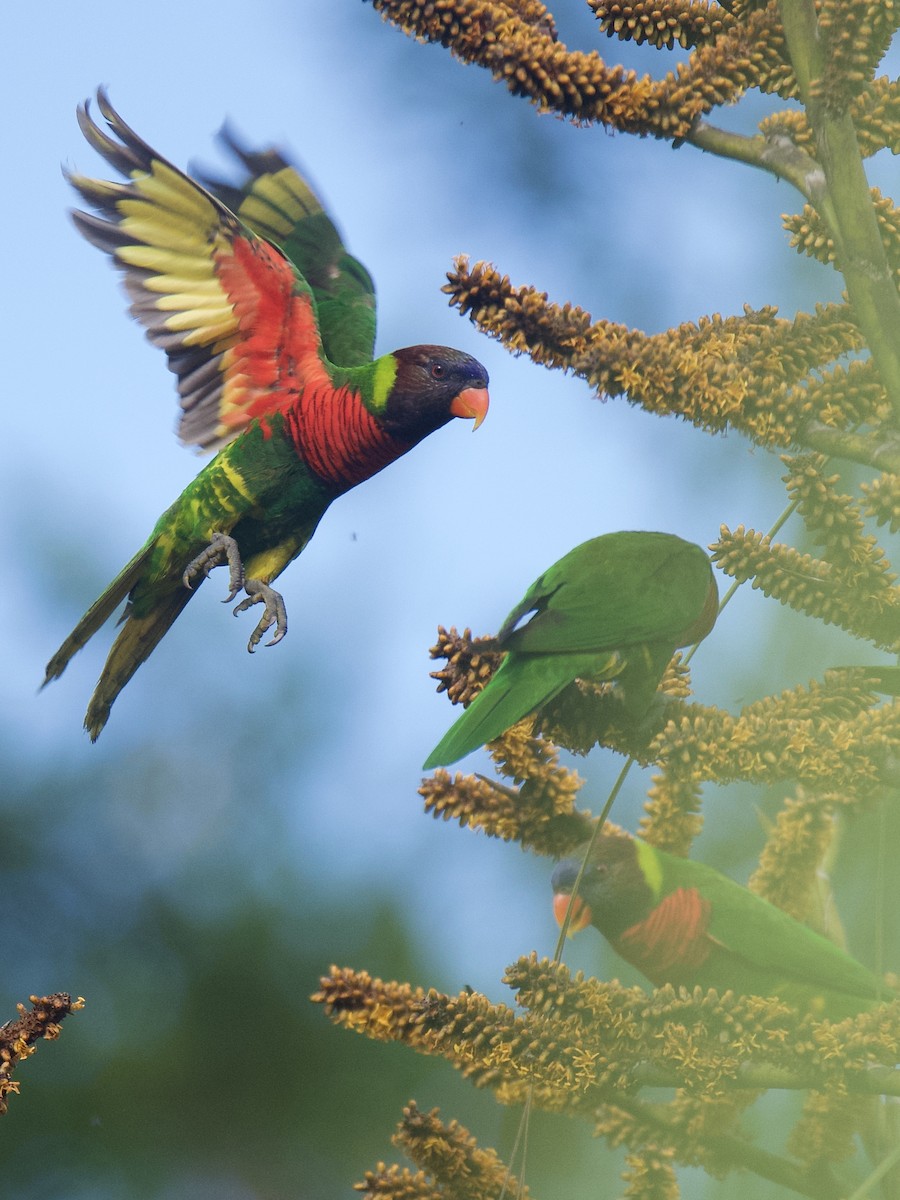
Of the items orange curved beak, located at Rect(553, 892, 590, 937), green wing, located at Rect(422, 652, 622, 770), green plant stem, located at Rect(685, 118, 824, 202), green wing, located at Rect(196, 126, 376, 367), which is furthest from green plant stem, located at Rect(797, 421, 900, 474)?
green wing, located at Rect(196, 126, 376, 367)

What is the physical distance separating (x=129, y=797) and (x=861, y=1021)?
1654 mm

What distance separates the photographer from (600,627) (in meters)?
1.32

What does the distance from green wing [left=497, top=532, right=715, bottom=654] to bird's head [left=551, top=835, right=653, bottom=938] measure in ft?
0.80

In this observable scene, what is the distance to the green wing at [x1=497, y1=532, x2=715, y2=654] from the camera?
→ 130 centimetres

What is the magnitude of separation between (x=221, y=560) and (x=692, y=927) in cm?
81

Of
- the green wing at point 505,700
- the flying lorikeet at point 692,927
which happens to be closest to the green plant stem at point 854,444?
the green wing at point 505,700

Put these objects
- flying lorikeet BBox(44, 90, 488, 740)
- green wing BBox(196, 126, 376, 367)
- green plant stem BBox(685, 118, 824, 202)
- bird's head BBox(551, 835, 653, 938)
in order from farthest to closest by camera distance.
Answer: green wing BBox(196, 126, 376, 367) < flying lorikeet BBox(44, 90, 488, 740) < bird's head BBox(551, 835, 653, 938) < green plant stem BBox(685, 118, 824, 202)

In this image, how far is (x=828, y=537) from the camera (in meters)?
1.10

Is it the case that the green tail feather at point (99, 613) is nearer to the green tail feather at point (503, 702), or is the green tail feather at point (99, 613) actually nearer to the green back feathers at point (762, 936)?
the green tail feather at point (503, 702)

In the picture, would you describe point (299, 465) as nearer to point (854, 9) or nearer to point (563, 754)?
point (563, 754)

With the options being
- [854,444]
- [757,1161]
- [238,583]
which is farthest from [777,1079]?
[238,583]

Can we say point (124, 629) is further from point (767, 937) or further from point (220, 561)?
point (767, 937)

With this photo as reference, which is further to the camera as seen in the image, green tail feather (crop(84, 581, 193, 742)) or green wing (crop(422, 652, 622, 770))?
green tail feather (crop(84, 581, 193, 742))

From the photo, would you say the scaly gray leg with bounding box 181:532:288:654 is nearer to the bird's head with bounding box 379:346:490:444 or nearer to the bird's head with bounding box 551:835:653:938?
the bird's head with bounding box 379:346:490:444
